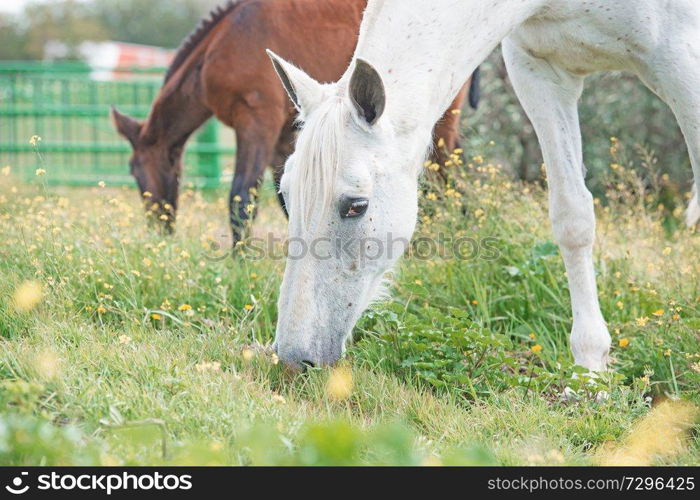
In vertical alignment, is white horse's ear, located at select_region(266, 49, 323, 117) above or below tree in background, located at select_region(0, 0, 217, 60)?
below

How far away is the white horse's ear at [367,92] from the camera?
260 cm

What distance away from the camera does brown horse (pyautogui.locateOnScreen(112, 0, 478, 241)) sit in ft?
17.3

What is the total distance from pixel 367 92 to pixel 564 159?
1.32 m

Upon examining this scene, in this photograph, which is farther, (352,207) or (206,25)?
(206,25)

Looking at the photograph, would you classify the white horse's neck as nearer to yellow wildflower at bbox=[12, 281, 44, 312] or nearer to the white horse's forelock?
the white horse's forelock

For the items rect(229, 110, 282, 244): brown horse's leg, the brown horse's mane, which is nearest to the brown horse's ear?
the brown horse's mane

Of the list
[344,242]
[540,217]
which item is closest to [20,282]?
[344,242]

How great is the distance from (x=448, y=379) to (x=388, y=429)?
1.33 meters

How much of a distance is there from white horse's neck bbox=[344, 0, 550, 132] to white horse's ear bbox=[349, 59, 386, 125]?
0.48 ft

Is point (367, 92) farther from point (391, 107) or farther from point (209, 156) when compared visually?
point (209, 156)

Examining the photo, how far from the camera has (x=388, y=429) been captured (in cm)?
186

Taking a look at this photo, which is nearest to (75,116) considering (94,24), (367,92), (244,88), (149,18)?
(244,88)

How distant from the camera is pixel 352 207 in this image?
8.97ft
